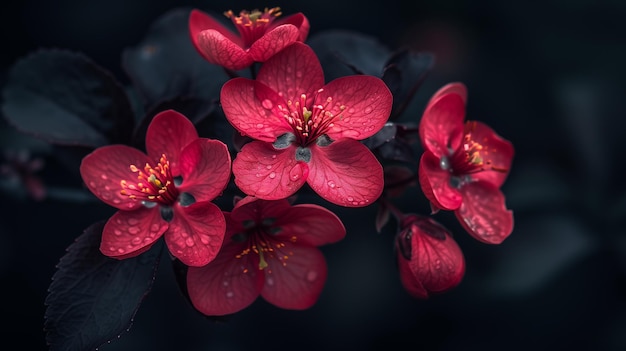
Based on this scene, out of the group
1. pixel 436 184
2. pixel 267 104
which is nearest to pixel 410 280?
pixel 436 184

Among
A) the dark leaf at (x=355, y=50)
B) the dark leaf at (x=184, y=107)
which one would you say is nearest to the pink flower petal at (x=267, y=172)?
the dark leaf at (x=184, y=107)

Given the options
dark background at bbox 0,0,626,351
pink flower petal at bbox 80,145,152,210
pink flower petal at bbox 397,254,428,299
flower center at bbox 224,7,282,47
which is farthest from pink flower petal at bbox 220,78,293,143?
dark background at bbox 0,0,626,351

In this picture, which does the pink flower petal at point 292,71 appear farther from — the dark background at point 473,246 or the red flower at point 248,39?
the dark background at point 473,246

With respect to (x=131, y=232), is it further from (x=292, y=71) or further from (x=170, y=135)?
(x=292, y=71)

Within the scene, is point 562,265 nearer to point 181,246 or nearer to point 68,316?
point 181,246

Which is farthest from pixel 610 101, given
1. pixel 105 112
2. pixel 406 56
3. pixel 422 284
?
pixel 105 112

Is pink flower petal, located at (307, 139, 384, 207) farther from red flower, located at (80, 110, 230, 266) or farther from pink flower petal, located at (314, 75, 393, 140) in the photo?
red flower, located at (80, 110, 230, 266)
